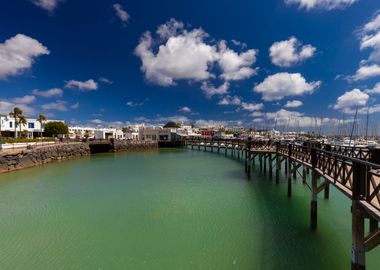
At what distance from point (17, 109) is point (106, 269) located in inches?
2512

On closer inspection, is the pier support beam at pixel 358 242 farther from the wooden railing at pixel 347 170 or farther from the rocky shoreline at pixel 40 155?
the rocky shoreline at pixel 40 155

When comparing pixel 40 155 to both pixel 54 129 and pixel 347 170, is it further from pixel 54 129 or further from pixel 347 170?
pixel 347 170

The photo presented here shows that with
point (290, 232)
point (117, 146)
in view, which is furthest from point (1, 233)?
point (117, 146)

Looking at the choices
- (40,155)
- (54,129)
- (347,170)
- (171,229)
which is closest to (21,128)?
(54,129)

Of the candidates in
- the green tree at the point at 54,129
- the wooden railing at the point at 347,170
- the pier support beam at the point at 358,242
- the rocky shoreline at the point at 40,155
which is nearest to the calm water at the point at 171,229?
the pier support beam at the point at 358,242

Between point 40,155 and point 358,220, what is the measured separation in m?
40.8

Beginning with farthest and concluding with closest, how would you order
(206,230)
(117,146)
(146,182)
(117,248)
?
(117,146), (146,182), (206,230), (117,248)

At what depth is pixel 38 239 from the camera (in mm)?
9719

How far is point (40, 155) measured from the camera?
3559 cm

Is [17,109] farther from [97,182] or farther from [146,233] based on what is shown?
[146,233]

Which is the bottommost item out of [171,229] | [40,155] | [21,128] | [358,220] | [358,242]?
[171,229]

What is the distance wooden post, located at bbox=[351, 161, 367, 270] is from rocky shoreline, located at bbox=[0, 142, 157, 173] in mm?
33864

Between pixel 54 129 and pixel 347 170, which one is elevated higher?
pixel 54 129

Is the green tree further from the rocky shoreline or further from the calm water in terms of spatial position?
the calm water
